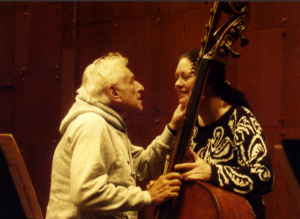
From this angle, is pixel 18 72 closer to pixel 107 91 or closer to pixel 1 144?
pixel 107 91

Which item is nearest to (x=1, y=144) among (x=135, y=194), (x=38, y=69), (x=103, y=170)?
(x=103, y=170)

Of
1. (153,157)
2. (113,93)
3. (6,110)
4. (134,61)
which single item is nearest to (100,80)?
(113,93)

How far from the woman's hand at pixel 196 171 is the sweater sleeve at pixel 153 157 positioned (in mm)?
291

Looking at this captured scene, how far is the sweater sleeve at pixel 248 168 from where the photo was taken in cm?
125

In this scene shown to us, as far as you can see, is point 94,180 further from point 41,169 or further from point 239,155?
point 41,169

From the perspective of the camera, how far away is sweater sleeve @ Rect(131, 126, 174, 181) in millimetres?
1549

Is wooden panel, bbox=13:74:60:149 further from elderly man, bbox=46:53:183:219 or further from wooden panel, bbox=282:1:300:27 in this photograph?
wooden panel, bbox=282:1:300:27

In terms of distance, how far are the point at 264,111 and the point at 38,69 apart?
197 cm

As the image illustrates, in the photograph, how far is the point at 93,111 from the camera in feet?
4.46

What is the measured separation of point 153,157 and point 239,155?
45 cm

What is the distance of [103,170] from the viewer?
1210 millimetres

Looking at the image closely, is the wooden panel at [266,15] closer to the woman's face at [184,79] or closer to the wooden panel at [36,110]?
the woman's face at [184,79]

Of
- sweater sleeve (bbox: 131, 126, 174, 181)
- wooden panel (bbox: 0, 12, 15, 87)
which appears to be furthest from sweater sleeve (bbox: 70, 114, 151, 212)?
wooden panel (bbox: 0, 12, 15, 87)

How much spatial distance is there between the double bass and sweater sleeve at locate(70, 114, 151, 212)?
0.14 metres
